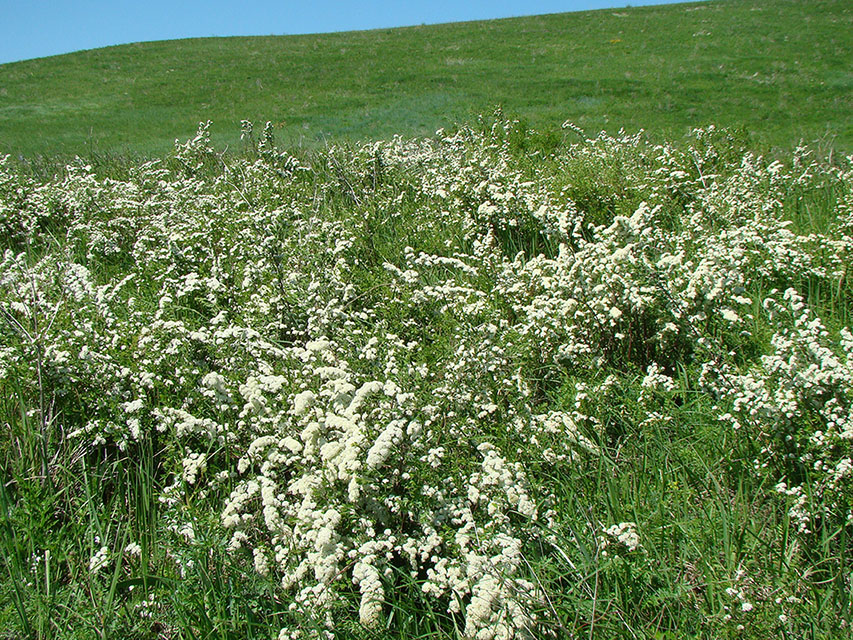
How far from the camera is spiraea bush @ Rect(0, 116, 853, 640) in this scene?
2.11 metres

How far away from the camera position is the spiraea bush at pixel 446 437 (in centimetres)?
211

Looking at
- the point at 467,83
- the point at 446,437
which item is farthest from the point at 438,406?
the point at 467,83

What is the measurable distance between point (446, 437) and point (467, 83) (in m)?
12.6

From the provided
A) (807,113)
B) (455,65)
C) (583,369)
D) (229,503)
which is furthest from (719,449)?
(455,65)

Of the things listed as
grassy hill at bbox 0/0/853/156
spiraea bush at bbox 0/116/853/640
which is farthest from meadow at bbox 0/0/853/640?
grassy hill at bbox 0/0/853/156

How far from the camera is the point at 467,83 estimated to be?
44.5 ft

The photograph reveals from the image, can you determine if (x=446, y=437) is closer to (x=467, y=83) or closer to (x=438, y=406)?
(x=438, y=406)

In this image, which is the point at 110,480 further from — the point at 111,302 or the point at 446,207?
the point at 446,207

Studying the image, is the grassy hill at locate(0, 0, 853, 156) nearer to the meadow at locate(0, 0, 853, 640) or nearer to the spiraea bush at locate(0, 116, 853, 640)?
the meadow at locate(0, 0, 853, 640)

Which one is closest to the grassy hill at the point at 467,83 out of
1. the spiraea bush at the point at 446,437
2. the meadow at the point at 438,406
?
the meadow at the point at 438,406

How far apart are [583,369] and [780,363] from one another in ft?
3.52

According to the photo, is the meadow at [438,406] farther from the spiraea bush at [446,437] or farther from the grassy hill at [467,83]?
the grassy hill at [467,83]

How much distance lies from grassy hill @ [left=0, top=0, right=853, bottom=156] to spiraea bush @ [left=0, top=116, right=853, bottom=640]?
17.9ft

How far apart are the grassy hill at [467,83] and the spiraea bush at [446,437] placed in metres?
5.46
